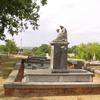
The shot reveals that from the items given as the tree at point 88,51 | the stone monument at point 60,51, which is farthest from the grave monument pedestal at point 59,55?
the tree at point 88,51

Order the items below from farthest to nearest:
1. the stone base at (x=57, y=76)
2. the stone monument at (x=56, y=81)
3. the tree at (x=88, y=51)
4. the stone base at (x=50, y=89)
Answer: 1. the tree at (x=88, y=51)
2. the stone base at (x=57, y=76)
3. the stone monument at (x=56, y=81)
4. the stone base at (x=50, y=89)

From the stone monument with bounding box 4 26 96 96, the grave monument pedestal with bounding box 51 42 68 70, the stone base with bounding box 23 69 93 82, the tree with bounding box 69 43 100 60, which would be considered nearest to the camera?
the stone monument with bounding box 4 26 96 96

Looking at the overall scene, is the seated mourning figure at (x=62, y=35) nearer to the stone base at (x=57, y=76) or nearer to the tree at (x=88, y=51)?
the stone base at (x=57, y=76)

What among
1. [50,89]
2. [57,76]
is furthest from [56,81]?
[50,89]

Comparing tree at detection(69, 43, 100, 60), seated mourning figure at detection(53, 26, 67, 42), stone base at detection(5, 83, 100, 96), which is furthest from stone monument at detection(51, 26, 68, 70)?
tree at detection(69, 43, 100, 60)

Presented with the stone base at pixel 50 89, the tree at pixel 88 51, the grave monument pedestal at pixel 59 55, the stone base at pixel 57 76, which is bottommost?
the stone base at pixel 50 89

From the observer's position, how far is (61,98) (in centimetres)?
1174

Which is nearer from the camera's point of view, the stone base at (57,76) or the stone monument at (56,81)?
the stone monument at (56,81)

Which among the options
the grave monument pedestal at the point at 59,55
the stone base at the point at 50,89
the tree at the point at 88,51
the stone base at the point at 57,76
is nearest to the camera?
the stone base at the point at 50,89

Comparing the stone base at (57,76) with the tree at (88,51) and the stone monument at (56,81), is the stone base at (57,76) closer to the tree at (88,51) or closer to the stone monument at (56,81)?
the stone monument at (56,81)

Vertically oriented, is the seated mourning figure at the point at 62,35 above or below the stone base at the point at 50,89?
above

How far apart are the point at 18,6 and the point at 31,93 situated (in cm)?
1230

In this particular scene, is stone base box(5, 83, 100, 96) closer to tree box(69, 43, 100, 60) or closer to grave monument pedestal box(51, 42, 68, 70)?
grave monument pedestal box(51, 42, 68, 70)

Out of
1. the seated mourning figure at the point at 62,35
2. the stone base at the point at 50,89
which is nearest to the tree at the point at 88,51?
the seated mourning figure at the point at 62,35
